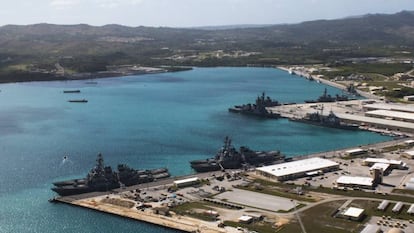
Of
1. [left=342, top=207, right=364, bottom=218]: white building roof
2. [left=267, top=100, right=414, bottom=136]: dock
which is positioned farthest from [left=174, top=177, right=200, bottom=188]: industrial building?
[left=267, top=100, right=414, bottom=136]: dock

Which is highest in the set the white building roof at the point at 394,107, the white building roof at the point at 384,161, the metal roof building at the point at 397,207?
the white building roof at the point at 394,107

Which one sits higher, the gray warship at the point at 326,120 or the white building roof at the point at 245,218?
the gray warship at the point at 326,120

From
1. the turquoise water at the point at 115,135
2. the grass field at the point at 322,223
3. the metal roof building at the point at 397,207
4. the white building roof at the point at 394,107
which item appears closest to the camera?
the grass field at the point at 322,223

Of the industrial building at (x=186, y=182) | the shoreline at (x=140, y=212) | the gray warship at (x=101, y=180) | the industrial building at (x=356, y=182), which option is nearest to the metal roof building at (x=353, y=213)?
the shoreline at (x=140, y=212)

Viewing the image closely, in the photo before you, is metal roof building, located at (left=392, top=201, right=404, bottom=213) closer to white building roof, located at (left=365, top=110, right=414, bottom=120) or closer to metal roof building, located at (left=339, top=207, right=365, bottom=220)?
metal roof building, located at (left=339, top=207, right=365, bottom=220)

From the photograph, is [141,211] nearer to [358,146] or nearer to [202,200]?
[202,200]

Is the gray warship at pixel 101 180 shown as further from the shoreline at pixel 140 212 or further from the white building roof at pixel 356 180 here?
the white building roof at pixel 356 180

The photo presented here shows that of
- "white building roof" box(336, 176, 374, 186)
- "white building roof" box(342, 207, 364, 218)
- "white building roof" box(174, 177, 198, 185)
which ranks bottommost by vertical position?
"white building roof" box(342, 207, 364, 218)
